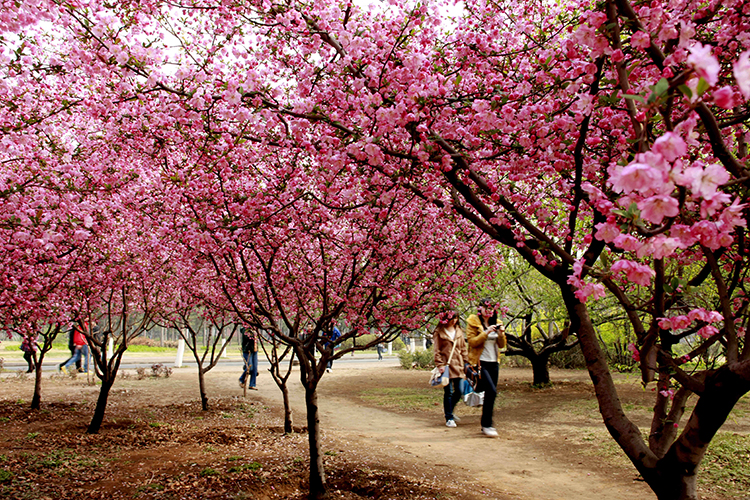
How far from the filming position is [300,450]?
6207 millimetres

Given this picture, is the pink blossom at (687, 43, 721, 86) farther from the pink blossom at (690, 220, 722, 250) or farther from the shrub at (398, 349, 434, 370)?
the shrub at (398, 349, 434, 370)

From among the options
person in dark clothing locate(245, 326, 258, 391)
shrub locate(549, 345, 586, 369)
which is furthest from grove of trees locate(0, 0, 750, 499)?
shrub locate(549, 345, 586, 369)

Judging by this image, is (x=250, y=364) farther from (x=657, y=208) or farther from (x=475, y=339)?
(x=657, y=208)

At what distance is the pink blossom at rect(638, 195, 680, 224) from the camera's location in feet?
4.75

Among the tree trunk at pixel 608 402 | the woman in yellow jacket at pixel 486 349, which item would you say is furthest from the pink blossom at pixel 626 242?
the woman in yellow jacket at pixel 486 349

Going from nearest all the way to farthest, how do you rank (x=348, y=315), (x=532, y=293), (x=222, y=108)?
(x=222, y=108) → (x=348, y=315) → (x=532, y=293)

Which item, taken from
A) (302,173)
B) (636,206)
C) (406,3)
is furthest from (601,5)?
(302,173)

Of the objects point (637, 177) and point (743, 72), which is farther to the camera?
point (637, 177)

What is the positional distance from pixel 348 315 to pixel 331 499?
2.03 metres

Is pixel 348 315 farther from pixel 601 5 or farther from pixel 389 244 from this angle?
pixel 601 5

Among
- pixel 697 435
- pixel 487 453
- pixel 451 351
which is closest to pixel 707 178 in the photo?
pixel 697 435

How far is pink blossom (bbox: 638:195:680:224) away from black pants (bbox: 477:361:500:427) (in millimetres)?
6237

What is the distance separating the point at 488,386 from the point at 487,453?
115 cm

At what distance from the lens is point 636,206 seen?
5.27ft
